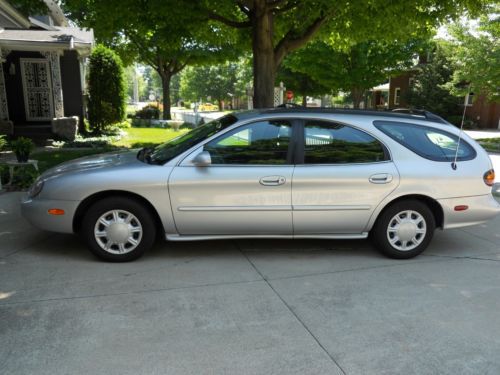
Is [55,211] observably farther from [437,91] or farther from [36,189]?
[437,91]

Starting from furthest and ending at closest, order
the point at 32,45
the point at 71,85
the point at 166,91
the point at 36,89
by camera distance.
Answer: the point at 166,91, the point at 71,85, the point at 36,89, the point at 32,45

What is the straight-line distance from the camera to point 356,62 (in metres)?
24.2

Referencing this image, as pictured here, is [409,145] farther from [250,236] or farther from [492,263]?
[250,236]

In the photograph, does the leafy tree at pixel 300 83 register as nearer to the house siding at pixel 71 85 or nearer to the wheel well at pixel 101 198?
the house siding at pixel 71 85

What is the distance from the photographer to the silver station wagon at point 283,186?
4.61m

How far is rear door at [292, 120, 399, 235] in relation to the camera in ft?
15.6

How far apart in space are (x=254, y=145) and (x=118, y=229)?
1.65m

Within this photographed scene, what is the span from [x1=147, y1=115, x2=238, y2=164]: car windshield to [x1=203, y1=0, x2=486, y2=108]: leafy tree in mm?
4304

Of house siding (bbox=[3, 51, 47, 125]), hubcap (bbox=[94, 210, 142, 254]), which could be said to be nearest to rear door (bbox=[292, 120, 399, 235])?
hubcap (bbox=[94, 210, 142, 254])

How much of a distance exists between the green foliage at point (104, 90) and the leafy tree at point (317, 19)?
26.5 ft

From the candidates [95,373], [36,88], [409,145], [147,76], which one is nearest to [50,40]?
[36,88]

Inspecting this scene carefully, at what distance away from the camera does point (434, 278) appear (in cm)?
452

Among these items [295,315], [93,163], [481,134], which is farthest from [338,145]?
[481,134]

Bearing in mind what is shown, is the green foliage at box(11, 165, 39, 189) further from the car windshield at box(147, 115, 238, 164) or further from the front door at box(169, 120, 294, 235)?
the front door at box(169, 120, 294, 235)
